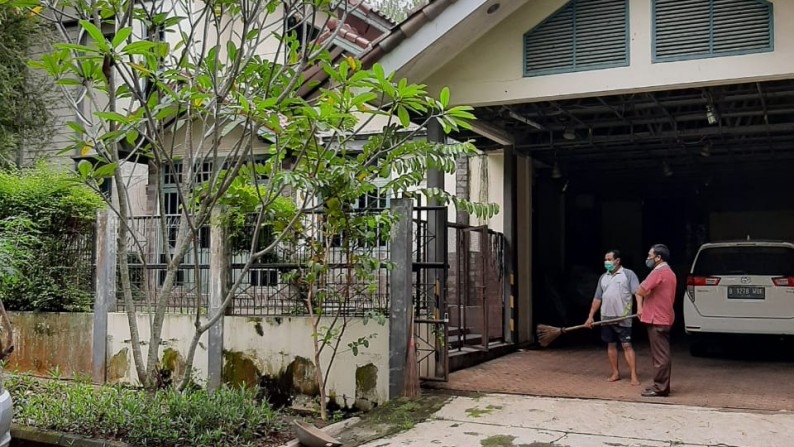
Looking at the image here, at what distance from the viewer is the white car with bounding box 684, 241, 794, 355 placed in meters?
10.4

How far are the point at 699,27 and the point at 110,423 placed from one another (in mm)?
7108

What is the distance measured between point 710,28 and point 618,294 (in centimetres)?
328

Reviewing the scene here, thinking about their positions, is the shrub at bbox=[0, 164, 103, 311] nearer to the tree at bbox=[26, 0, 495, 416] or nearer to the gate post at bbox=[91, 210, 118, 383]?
the gate post at bbox=[91, 210, 118, 383]

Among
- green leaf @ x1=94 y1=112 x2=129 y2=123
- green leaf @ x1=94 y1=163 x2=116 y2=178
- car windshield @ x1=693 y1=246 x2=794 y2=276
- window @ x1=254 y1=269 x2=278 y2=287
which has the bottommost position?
window @ x1=254 y1=269 x2=278 y2=287

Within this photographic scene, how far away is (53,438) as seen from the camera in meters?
7.25

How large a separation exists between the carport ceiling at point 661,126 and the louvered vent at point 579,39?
4.41ft

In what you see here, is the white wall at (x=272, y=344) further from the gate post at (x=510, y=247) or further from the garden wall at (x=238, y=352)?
the gate post at (x=510, y=247)

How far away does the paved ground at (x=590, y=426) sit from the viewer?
21.9 feet

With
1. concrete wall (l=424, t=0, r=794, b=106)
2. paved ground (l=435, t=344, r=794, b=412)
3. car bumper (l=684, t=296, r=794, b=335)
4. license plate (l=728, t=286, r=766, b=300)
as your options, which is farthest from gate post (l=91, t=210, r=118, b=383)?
license plate (l=728, t=286, r=766, b=300)

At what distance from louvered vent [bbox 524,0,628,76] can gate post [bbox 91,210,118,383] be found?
588cm

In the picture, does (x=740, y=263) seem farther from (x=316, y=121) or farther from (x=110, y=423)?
(x=110, y=423)

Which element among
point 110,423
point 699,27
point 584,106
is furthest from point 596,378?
point 110,423

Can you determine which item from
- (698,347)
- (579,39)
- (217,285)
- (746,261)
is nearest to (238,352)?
(217,285)

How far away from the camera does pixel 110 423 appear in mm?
7098
